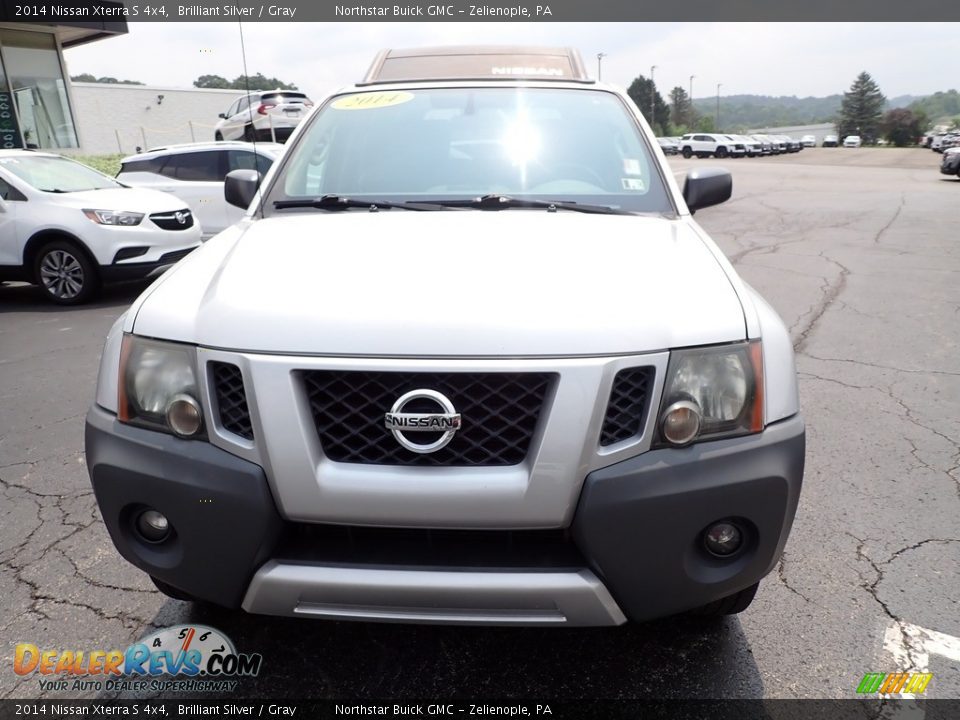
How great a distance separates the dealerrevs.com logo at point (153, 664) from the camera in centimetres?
213

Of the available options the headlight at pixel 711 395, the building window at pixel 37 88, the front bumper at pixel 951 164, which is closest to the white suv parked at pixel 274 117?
the building window at pixel 37 88

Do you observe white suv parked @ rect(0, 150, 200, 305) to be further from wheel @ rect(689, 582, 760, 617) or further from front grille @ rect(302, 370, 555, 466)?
wheel @ rect(689, 582, 760, 617)

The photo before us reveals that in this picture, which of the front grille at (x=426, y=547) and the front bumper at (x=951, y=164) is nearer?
the front grille at (x=426, y=547)

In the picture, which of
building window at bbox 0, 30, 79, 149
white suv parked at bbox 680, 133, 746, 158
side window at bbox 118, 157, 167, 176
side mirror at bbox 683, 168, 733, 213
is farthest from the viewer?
white suv parked at bbox 680, 133, 746, 158

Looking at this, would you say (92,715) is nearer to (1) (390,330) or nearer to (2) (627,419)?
(1) (390,330)

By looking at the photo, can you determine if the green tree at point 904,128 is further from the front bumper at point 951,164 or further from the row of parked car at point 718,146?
the front bumper at point 951,164

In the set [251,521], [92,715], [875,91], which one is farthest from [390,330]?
[875,91]

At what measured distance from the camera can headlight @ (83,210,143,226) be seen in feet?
24.5

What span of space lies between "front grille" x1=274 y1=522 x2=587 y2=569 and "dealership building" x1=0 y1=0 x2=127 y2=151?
70.3ft

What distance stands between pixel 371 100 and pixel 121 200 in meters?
5.69

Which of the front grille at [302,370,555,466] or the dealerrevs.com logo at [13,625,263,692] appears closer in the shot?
the front grille at [302,370,555,466]

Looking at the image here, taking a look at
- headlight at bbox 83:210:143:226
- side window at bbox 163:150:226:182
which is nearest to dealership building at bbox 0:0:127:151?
side window at bbox 163:150:226:182

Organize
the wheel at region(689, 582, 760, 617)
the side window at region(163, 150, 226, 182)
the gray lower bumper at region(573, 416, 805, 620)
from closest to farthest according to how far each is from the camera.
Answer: the gray lower bumper at region(573, 416, 805, 620) → the wheel at region(689, 582, 760, 617) → the side window at region(163, 150, 226, 182)

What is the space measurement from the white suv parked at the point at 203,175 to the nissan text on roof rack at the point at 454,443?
28.7ft
